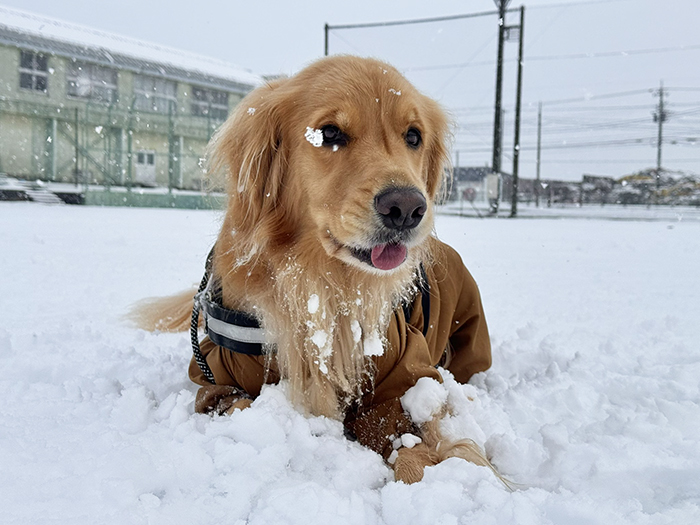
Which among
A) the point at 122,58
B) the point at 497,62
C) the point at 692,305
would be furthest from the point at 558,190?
the point at 692,305

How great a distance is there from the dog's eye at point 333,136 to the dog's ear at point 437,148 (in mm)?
590

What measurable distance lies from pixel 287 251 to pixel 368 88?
25.9 inches

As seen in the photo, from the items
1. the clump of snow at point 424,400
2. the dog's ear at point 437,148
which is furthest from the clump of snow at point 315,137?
the clump of snow at point 424,400

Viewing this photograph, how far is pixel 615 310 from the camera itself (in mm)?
3855

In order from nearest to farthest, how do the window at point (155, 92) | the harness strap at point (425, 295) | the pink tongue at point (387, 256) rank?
the pink tongue at point (387, 256)
the harness strap at point (425, 295)
the window at point (155, 92)

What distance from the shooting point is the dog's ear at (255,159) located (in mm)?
2125

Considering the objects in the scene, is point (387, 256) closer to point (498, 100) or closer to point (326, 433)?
point (326, 433)

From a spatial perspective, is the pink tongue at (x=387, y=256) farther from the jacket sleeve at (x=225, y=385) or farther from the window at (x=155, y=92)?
the window at (x=155, y=92)

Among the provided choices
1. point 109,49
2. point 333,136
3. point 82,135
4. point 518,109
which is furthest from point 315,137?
point 109,49

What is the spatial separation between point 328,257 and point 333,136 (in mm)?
433

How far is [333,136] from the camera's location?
1979 mm

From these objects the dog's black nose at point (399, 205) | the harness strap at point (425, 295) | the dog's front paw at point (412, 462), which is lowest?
the dog's front paw at point (412, 462)

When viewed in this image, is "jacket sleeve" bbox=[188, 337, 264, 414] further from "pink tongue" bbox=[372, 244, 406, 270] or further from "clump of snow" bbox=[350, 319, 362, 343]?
"pink tongue" bbox=[372, 244, 406, 270]

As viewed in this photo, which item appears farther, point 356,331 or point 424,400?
point 356,331
